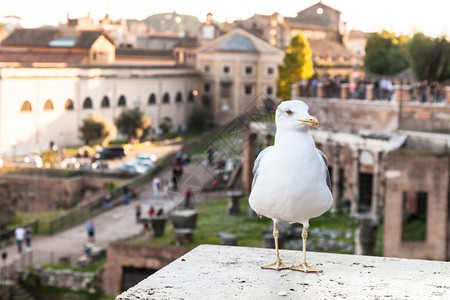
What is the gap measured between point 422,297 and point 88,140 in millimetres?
48629

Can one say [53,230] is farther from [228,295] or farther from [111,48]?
[111,48]

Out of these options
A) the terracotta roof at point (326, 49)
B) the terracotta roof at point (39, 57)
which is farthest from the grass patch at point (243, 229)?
the terracotta roof at point (326, 49)

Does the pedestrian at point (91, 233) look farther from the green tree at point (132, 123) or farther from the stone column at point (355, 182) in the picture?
the green tree at point (132, 123)

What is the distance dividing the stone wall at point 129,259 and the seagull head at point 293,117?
18846mm

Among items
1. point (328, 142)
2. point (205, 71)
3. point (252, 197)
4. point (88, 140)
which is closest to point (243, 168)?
point (328, 142)

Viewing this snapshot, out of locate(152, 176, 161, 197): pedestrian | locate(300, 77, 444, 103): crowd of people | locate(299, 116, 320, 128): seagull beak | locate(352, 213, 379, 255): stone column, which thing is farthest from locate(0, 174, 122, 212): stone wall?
locate(299, 116, 320, 128): seagull beak

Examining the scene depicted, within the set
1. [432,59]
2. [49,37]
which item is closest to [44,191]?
[432,59]

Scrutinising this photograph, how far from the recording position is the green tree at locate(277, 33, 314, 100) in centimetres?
6053

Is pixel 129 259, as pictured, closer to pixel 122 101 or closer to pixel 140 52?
pixel 122 101

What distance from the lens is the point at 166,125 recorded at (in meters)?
62.1

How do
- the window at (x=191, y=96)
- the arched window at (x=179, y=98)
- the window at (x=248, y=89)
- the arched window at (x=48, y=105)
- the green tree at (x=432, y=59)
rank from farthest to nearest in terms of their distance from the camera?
the window at (x=248, y=89), the window at (x=191, y=96), the arched window at (x=179, y=98), the arched window at (x=48, y=105), the green tree at (x=432, y=59)

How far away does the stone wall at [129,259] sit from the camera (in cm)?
2483

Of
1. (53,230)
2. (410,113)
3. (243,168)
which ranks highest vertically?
(410,113)

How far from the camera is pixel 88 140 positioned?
53.0m
